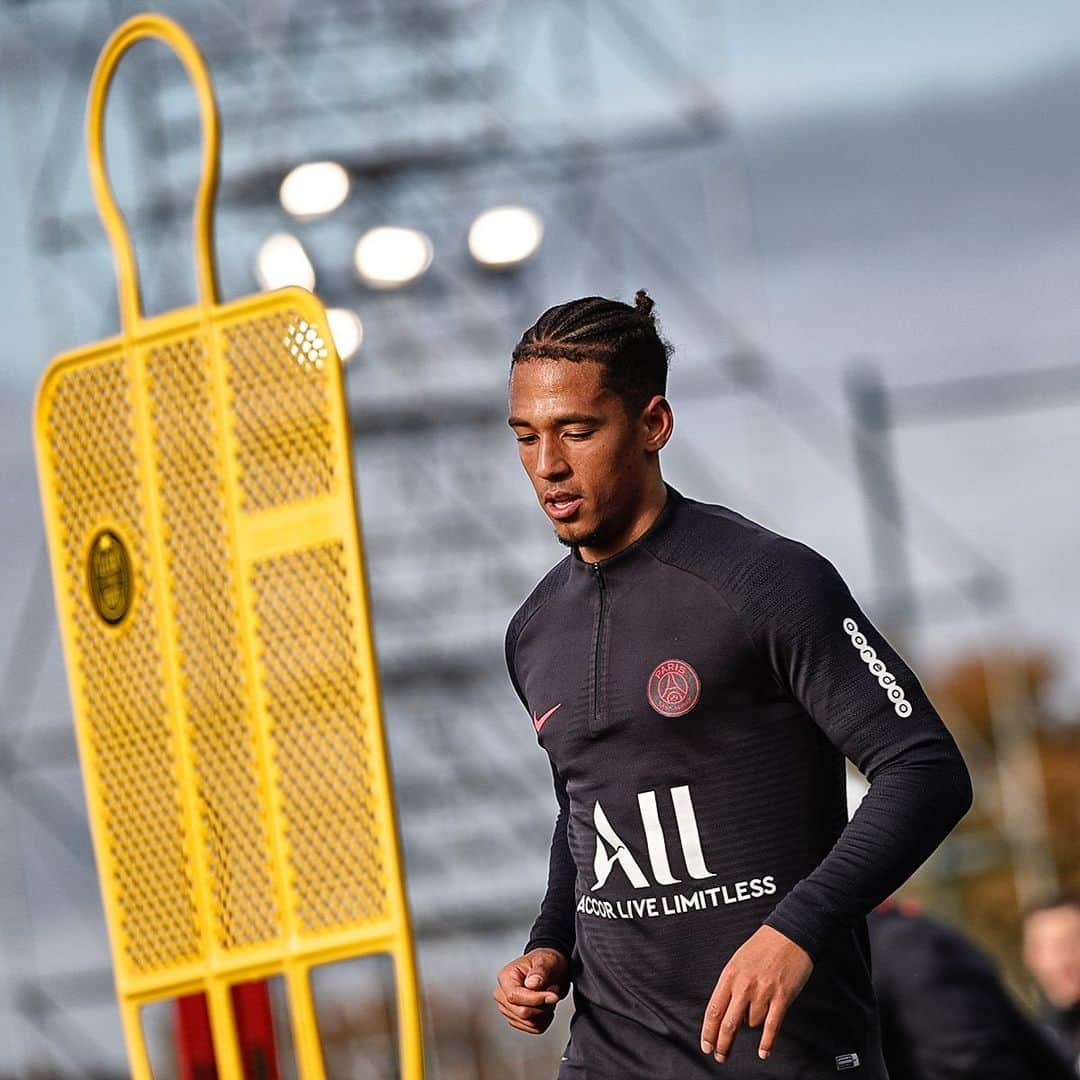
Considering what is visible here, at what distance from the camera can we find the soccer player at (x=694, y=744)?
284 cm

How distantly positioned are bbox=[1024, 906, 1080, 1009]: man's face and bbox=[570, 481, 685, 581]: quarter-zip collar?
327 cm

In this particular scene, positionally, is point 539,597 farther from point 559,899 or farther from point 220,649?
point 220,649

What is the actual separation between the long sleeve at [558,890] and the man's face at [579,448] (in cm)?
31

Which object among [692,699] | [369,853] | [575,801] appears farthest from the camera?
[369,853]

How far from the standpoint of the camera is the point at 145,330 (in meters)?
4.50

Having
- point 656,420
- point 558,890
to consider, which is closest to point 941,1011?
point 558,890

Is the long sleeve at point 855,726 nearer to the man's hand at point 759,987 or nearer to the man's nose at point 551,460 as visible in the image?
the man's hand at point 759,987

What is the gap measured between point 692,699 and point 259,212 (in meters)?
12.0

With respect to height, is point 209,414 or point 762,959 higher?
point 209,414

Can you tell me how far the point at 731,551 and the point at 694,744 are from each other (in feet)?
0.78

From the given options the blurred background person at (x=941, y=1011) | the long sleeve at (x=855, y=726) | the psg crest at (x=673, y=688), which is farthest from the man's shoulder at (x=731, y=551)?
the blurred background person at (x=941, y=1011)

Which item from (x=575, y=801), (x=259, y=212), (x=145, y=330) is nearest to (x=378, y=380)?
(x=259, y=212)

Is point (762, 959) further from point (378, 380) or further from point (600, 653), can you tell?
point (378, 380)

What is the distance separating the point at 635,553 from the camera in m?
3.04
